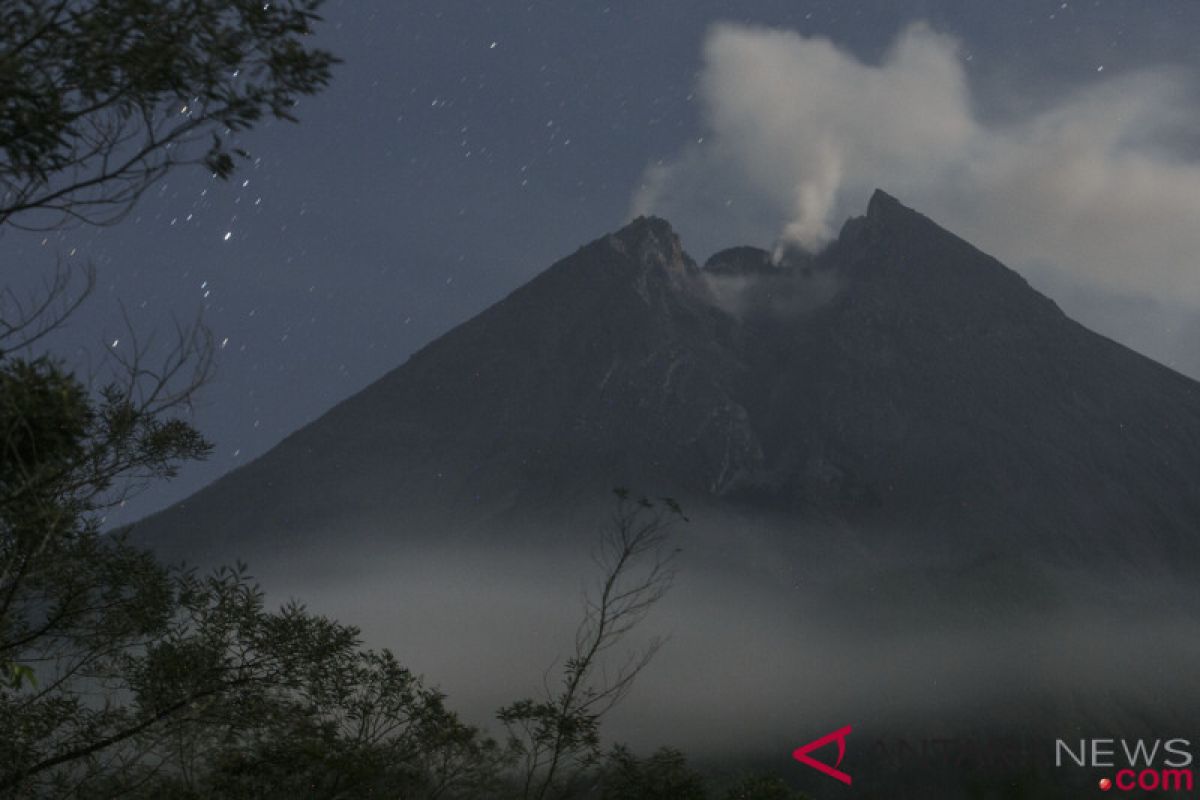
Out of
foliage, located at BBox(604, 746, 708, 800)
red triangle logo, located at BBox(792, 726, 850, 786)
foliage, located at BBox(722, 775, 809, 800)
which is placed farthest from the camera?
red triangle logo, located at BBox(792, 726, 850, 786)

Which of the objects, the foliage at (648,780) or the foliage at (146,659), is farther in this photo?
the foliage at (648,780)

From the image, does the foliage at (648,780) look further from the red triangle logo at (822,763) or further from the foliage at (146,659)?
the red triangle logo at (822,763)

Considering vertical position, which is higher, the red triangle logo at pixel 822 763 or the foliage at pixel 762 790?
the red triangle logo at pixel 822 763

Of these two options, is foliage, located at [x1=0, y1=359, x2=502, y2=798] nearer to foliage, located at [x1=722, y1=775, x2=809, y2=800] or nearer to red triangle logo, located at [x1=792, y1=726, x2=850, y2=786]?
foliage, located at [x1=722, y1=775, x2=809, y2=800]

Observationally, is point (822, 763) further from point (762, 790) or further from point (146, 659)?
point (146, 659)

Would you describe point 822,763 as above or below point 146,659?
above

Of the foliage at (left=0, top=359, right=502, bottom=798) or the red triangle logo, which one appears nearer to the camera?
the foliage at (left=0, top=359, right=502, bottom=798)

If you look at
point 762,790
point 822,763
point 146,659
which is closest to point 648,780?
point 762,790

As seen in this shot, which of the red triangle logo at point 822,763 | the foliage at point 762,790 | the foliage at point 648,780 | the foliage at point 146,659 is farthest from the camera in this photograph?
the red triangle logo at point 822,763

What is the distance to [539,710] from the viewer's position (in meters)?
17.8

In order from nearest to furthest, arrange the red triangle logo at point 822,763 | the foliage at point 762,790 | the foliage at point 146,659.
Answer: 1. the foliage at point 146,659
2. the foliage at point 762,790
3. the red triangle logo at point 822,763

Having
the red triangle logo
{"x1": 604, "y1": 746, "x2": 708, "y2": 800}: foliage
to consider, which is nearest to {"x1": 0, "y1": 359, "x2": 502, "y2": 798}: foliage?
{"x1": 604, "y1": 746, "x2": 708, "y2": 800}: foliage

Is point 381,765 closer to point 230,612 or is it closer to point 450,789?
point 230,612

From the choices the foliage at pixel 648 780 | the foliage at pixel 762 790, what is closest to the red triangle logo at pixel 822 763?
the foliage at pixel 762 790
